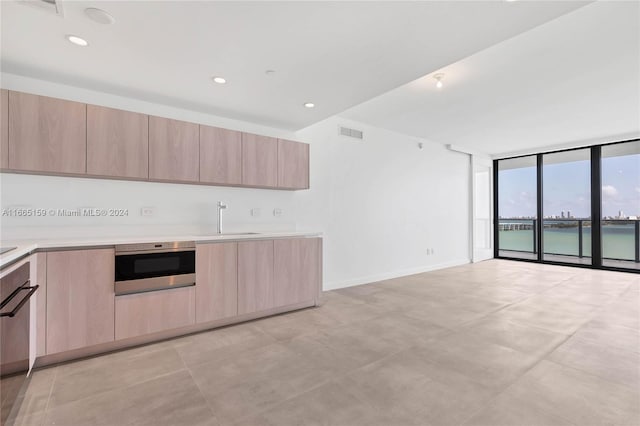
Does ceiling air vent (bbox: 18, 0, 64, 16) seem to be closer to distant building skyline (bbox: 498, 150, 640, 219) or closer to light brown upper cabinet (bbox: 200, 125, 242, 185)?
light brown upper cabinet (bbox: 200, 125, 242, 185)

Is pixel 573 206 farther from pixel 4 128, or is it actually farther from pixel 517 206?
pixel 4 128

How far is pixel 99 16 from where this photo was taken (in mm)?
1950

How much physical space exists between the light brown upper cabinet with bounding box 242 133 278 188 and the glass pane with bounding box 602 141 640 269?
23.1ft

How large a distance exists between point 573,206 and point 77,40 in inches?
357

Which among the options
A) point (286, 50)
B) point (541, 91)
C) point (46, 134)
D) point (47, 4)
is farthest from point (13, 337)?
point (541, 91)

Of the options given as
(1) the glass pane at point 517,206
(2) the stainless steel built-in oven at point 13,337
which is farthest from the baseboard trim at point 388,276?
(2) the stainless steel built-in oven at point 13,337

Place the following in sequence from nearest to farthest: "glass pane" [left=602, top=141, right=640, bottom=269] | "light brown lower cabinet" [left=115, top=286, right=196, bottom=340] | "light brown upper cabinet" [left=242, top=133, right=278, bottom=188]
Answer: "light brown lower cabinet" [left=115, top=286, right=196, bottom=340]
"light brown upper cabinet" [left=242, top=133, right=278, bottom=188]
"glass pane" [left=602, top=141, right=640, bottom=269]

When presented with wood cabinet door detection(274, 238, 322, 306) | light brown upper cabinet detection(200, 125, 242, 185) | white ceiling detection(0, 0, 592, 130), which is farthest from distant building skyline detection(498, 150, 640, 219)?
light brown upper cabinet detection(200, 125, 242, 185)

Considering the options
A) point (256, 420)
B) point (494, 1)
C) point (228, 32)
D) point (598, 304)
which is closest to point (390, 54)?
point (494, 1)

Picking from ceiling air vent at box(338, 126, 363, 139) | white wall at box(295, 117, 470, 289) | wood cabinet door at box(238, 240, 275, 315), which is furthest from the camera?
ceiling air vent at box(338, 126, 363, 139)

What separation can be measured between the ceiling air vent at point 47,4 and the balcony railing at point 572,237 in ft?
29.2

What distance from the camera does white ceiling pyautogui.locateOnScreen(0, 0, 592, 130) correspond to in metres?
1.92

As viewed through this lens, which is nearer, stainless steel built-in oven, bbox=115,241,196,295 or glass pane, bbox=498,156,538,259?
stainless steel built-in oven, bbox=115,241,196,295

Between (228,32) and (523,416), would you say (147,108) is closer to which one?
(228,32)
